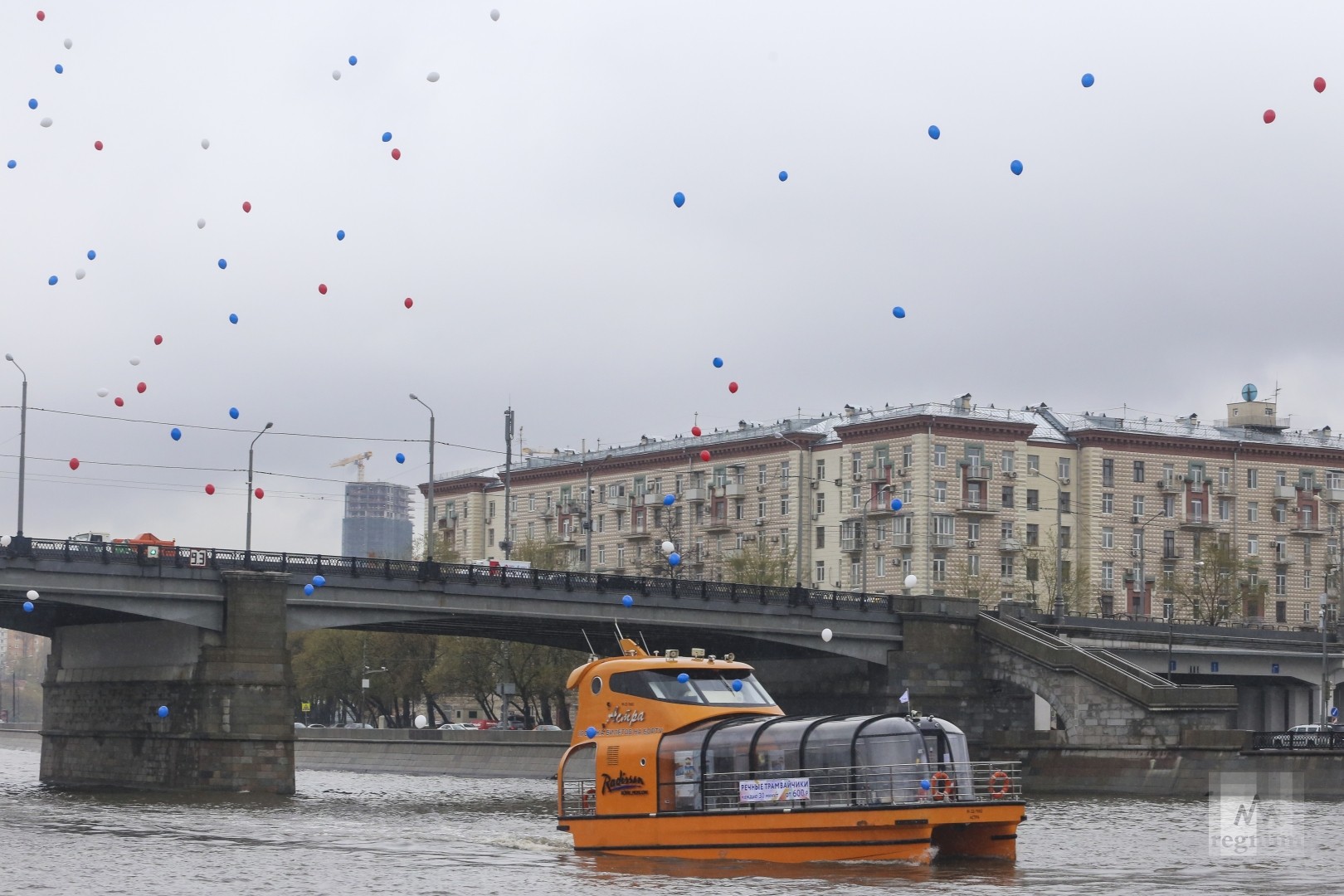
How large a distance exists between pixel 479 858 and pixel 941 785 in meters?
12.5

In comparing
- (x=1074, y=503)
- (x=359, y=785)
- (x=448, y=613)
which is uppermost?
(x=1074, y=503)

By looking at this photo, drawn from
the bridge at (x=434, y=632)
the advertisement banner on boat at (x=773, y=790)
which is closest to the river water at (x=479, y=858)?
the advertisement banner on boat at (x=773, y=790)

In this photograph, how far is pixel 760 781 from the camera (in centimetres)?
4328

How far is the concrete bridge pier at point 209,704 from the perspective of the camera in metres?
75.4

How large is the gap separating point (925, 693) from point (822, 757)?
5028 centimetres

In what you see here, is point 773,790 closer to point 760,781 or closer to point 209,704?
point 760,781

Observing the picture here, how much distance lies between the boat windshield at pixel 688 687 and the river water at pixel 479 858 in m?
3.70

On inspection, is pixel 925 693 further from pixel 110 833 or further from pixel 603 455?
pixel 603 455

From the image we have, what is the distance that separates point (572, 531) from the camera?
156 metres

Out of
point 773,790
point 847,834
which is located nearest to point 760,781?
point 773,790

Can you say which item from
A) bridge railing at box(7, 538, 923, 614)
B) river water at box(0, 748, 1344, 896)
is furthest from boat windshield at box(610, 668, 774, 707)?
bridge railing at box(7, 538, 923, 614)

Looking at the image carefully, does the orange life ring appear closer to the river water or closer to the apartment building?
the river water

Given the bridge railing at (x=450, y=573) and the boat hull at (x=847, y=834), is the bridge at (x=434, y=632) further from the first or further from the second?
the boat hull at (x=847, y=834)

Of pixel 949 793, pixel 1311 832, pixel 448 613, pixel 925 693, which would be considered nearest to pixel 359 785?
pixel 448 613
